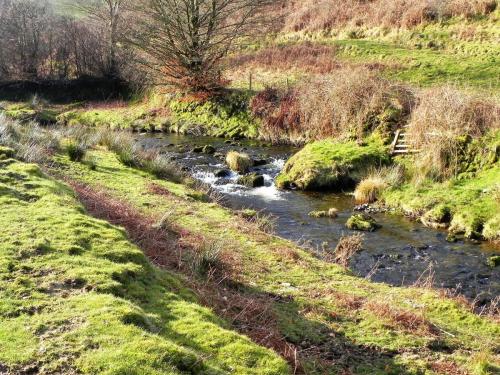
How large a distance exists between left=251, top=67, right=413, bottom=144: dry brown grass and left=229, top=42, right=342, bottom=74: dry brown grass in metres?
5.65

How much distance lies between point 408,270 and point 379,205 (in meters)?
6.12

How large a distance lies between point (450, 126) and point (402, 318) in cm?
1327

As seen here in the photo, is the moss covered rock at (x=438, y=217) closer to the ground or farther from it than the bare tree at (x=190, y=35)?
closer to the ground

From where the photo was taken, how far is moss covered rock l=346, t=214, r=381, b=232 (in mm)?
17797

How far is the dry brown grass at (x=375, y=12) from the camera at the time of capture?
135ft

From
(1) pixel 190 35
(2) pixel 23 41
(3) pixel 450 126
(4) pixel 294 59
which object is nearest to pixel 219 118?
(1) pixel 190 35

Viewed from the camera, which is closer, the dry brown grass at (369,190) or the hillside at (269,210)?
the hillside at (269,210)

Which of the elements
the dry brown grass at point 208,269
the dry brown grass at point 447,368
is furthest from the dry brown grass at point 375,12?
the dry brown grass at point 447,368

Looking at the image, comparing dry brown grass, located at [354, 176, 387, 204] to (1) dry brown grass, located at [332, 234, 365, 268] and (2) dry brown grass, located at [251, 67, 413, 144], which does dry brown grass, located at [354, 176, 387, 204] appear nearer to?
(1) dry brown grass, located at [332, 234, 365, 268]

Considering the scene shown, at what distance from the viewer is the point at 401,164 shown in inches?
885

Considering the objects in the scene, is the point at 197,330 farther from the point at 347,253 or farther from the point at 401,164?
the point at 401,164

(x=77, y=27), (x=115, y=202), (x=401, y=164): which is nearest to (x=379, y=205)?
(x=401, y=164)

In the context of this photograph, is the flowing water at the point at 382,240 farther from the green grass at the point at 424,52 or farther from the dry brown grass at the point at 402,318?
the green grass at the point at 424,52

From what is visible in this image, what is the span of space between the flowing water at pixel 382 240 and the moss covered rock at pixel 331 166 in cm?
66
